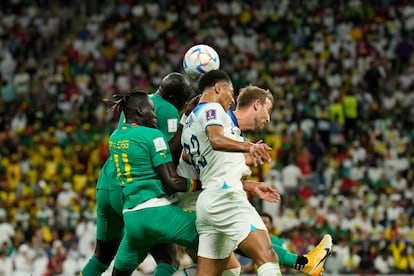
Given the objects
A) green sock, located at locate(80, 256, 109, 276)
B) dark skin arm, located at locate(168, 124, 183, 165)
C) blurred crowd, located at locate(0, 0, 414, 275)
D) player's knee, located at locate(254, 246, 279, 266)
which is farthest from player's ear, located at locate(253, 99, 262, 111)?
blurred crowd, located at locate(0, 0, 414, 275)

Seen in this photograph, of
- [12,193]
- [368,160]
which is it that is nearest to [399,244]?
[368,160]

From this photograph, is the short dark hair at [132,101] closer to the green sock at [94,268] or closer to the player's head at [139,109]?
the player's head at [139,109]

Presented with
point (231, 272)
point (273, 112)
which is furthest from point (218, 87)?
point (273, 112)

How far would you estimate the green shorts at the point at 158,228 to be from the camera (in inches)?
309

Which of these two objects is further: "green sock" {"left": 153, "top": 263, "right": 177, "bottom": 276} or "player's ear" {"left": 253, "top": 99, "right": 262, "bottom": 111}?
"green sock" {"left": 153, "top": 263, "right": 177, "bottom": 276}

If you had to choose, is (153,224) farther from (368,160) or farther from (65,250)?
(368,160)

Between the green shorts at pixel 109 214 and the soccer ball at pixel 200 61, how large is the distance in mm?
1188

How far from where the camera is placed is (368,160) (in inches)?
787

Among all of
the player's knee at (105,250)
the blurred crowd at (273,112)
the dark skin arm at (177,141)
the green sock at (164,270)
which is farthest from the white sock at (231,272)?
the blurred crowd at (273,112)

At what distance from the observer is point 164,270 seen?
334 inches

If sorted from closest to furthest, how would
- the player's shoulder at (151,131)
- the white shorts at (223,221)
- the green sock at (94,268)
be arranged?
1. the white shorts at (223,221)
2. the player's shoulder at (151,131)
3. the green sock at (94,268)

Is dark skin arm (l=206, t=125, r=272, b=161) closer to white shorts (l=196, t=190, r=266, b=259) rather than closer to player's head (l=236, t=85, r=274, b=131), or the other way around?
white shorts (l=196, t=190, r=266, b=259)

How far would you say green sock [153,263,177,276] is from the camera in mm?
8453

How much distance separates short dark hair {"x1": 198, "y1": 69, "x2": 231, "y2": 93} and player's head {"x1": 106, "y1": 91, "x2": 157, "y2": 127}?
1.82 ft
